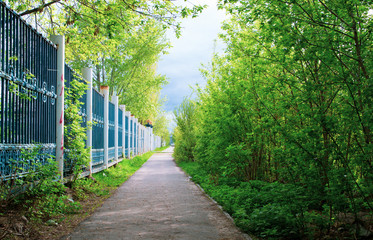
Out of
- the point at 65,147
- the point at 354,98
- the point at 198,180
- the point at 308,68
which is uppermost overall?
the point at 308,68

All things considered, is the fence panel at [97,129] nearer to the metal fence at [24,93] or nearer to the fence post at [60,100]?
the metal fence at [24,93]

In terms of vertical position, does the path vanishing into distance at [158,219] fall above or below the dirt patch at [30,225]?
below

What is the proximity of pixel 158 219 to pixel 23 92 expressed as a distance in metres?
3.53

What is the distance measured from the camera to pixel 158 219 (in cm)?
689

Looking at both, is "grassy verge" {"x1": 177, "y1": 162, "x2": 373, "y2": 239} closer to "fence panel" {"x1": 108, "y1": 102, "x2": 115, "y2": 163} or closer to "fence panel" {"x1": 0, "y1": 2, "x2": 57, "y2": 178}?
"fence panel" {"x1": 0, "y1": 2, "x2": 57, "y2": 178}

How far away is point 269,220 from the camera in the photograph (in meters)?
5.82

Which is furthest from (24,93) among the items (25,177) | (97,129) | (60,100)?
(97,129)

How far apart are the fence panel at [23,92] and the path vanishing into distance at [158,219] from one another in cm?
172

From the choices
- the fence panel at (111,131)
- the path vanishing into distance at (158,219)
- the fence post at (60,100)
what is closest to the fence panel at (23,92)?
the fence post at (60,100)

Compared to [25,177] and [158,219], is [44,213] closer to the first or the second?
[25,177]

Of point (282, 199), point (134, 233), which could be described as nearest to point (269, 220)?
point (282, 199)

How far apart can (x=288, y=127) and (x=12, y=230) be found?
15.4 ft

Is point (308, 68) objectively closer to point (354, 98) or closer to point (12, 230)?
point (354, 98)

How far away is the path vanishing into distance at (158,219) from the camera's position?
18.6 feet
